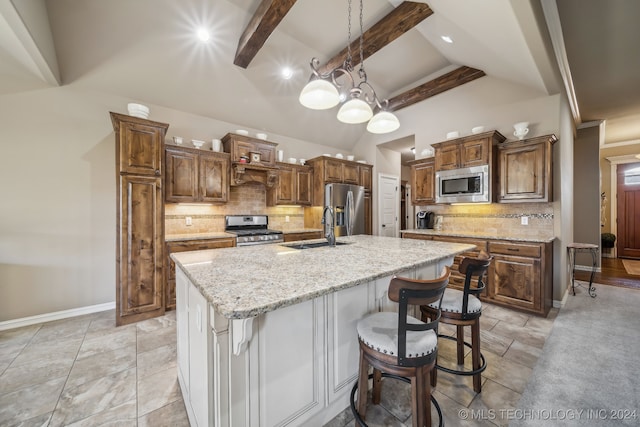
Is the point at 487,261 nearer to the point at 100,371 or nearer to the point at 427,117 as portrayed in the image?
the point at 100,371

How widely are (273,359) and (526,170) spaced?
3.99 meters

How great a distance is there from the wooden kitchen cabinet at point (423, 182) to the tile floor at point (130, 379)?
2246 mm

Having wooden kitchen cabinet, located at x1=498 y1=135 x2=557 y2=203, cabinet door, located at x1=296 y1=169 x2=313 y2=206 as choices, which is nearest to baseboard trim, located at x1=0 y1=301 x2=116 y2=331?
cabinet door, located at x1=296 y1=169 x2=313 y2=206

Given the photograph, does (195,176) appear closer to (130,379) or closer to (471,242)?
(130,379)

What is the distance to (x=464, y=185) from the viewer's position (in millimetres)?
3734

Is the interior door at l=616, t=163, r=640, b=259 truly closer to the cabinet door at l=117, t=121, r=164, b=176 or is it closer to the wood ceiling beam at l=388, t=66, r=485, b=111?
the wood ceiling beam at l=388, t=66, r=485, b=111

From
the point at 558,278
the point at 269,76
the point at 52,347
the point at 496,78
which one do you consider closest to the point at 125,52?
the point at 269,76

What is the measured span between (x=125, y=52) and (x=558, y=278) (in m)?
6.44

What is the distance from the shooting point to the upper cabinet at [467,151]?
11.4 ft

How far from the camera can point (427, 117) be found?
4656mm

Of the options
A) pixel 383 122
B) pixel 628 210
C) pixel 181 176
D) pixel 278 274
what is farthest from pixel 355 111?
pixel 628 210

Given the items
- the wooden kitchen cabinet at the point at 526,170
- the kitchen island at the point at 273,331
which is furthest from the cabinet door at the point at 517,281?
the kitchen island at the point at 273,331

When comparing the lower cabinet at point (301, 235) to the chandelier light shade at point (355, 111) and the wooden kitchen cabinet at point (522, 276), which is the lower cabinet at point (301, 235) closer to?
the chandelier light shade at point (355, 111)

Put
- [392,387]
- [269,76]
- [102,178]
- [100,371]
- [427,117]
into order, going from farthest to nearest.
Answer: [427,117], [269,76], [102,178], [100,371], [392,387]
